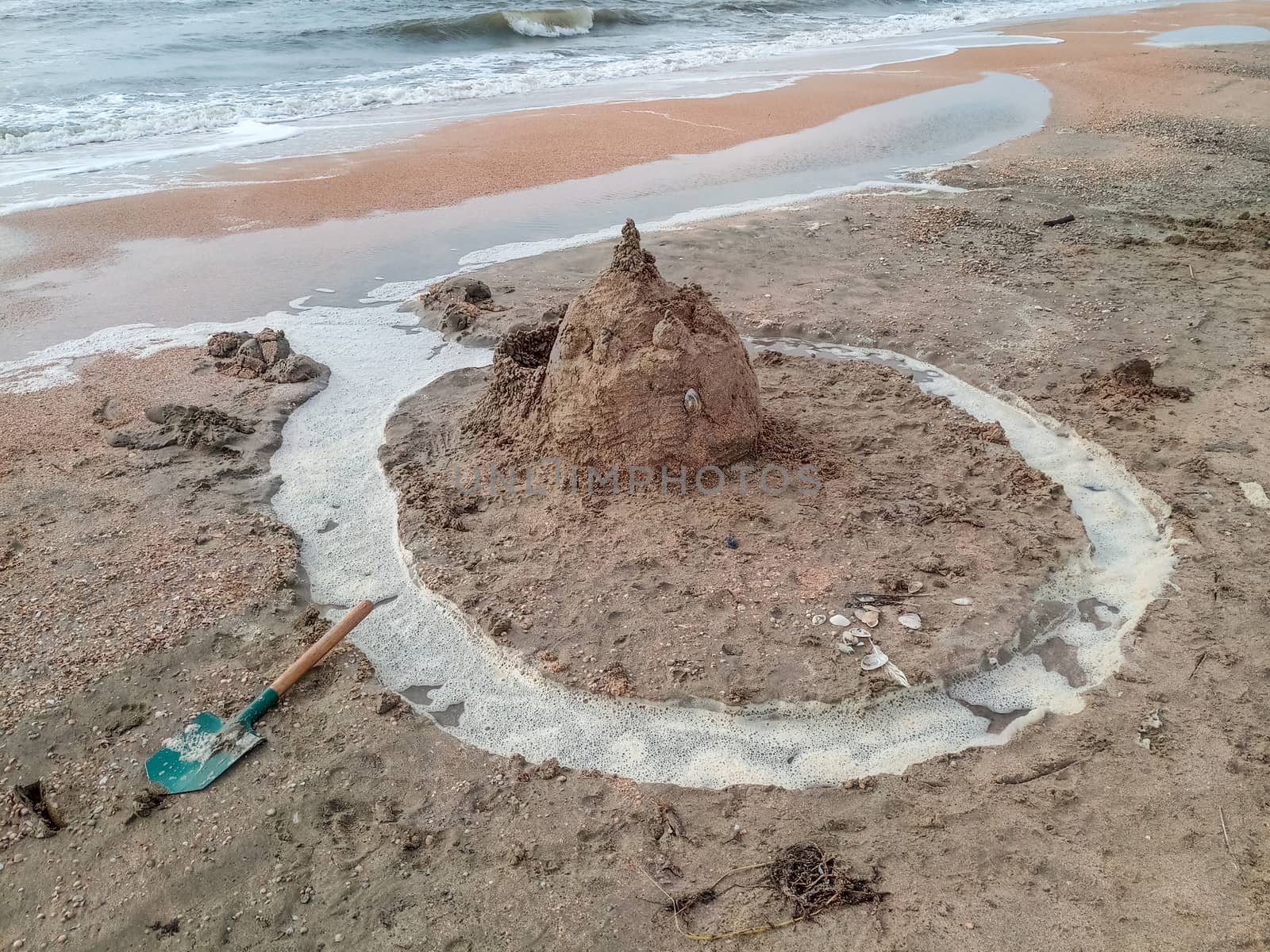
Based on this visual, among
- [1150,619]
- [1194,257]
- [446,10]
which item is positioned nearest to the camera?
[1150,619]

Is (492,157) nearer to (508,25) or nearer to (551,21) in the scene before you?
(508,25)

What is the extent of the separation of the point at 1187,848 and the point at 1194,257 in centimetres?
585

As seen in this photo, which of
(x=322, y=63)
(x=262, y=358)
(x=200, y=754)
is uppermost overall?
(x=322, y=63)

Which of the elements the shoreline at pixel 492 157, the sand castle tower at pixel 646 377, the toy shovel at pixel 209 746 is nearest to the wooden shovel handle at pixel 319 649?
the toy shovel at pixel 209 746

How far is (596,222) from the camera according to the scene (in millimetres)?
8492

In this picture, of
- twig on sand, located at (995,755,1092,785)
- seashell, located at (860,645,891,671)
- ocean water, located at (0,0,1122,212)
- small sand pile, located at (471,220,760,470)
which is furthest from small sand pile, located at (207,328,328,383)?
ocean water, located at (0,0,1122,212)

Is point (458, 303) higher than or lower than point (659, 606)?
higher

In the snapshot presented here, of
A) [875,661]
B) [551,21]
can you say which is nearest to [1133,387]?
[875,661]

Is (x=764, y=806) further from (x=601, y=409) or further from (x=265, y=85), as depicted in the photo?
(x=265, y=85)

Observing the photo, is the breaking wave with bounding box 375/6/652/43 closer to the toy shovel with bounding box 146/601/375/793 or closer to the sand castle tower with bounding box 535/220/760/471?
the sand castle tower with bounding box 535/220/760/471

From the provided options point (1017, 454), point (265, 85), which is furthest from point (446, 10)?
point (1017, 454)

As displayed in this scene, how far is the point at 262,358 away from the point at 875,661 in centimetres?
477

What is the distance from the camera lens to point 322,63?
Answer: 1728 centimetres

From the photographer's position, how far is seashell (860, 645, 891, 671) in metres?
3.33
